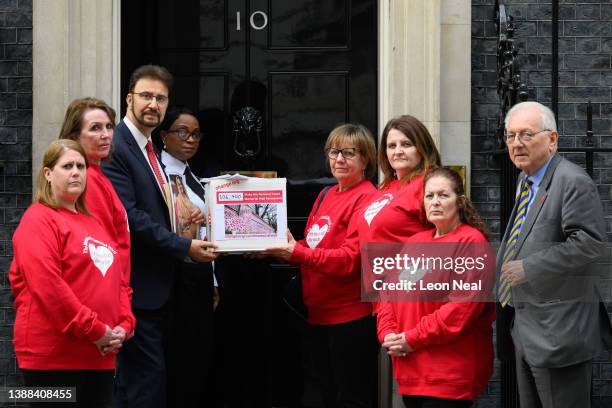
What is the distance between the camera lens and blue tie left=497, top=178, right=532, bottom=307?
4.53 meters

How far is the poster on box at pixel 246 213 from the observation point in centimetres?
537

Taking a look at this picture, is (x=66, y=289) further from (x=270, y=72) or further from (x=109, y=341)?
(x=270, y=72)

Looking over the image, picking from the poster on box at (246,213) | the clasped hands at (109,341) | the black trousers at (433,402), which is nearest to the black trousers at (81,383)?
the clasped hands at (109,341)

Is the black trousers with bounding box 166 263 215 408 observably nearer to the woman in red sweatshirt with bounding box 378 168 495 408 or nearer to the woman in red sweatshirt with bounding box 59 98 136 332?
the woman in red sweatshirt with bounding box 59 98 136 332

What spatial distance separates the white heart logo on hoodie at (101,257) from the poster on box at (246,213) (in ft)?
3.14

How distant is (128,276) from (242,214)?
2.71 ft

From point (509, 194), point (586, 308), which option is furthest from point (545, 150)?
point (509, 194)

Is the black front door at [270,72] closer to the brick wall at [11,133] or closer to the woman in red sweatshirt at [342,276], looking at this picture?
the brick wall at [11,133]

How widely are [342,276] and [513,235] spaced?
1119mm

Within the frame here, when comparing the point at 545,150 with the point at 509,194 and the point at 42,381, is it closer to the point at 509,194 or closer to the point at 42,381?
the point at 509,194

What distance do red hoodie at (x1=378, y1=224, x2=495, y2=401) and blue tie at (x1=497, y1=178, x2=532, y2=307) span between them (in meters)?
0.09

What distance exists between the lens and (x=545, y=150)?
4.48 meters

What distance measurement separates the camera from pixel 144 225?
5152 millimetres

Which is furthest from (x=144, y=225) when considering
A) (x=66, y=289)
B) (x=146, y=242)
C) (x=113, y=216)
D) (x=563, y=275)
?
(x=563, y=275)
